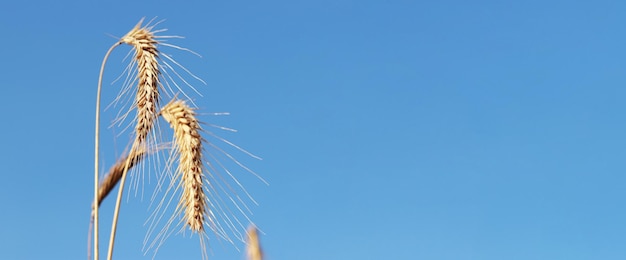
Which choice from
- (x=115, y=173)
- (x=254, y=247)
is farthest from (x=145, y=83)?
(x=254, y=247)

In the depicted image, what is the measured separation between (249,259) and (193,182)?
123cm

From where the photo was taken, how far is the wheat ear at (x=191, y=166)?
559 cm

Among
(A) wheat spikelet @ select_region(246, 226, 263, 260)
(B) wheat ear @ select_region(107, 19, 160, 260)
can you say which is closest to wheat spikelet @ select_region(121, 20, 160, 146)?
(B) wheat ear @ select_region(107, 19, 160, 260)

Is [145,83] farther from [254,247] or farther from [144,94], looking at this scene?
[254,247]

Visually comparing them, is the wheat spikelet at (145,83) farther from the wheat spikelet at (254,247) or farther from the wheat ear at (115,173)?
the wheat spikelet at (254,247)

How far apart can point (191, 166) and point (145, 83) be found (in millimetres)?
726

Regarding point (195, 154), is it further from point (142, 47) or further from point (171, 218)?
point (142, 47)

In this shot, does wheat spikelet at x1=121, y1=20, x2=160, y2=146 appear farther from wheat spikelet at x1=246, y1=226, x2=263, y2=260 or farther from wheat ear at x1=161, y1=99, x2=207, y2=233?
wheat spikelet at x1=246, y1=226, x2=263, y2=260

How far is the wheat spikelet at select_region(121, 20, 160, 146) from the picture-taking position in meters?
5.82

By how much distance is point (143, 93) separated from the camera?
591 centimetres

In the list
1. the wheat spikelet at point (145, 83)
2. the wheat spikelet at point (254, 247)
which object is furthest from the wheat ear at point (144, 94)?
the wheat spikelet at point (254, 247)

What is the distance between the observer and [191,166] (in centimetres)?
558

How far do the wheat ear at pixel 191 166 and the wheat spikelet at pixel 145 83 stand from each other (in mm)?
180

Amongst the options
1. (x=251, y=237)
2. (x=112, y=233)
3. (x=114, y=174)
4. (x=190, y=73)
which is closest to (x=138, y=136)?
(x=114, y=174)
